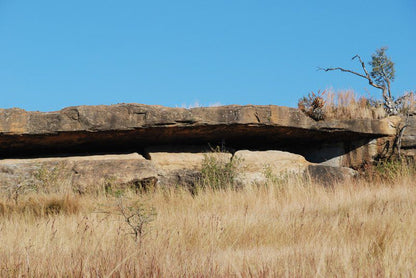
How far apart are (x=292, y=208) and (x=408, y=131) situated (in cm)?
673

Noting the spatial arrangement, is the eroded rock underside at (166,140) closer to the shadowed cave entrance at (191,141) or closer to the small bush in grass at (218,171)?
the shadowed cave entrance at (191,141)

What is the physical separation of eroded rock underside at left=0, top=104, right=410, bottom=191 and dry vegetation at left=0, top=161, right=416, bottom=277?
1.52 meters

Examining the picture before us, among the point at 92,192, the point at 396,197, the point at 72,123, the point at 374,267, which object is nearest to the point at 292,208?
the point at 396,197

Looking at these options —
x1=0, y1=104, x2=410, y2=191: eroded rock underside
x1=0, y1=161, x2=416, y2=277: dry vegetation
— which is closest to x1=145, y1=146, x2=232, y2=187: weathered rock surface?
x1=0, y1=104, x2=410, y2=191: eroded rock underside

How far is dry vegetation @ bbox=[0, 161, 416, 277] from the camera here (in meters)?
3.58

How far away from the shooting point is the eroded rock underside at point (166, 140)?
37.0 ft

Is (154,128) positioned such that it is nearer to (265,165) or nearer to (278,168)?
(265,165)

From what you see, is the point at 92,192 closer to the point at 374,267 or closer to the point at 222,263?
the point at 222,263

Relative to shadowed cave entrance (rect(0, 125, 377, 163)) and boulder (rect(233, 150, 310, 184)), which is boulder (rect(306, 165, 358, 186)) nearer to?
boulder (rect(233, 150, 310, 184))

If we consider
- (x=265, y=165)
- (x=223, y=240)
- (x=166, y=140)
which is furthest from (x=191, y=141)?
(x=223, y=240)

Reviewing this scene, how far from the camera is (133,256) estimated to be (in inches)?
147

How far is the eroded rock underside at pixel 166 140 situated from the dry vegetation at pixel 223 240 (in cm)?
152

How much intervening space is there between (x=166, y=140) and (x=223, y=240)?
23.8ft

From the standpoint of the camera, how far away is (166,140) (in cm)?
1258
